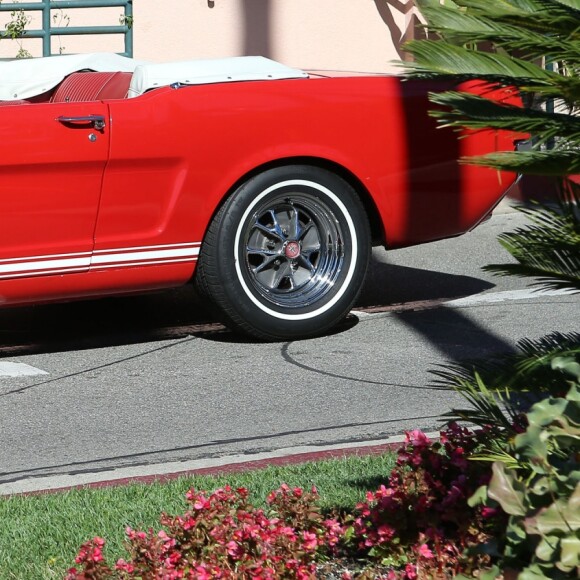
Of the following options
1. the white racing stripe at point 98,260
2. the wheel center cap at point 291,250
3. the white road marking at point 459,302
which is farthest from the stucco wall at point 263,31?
the white racing stripe at point 98,260

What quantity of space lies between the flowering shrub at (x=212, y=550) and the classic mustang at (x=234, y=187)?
2970 mm

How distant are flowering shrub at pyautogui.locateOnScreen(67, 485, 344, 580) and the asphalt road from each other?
1.46 m

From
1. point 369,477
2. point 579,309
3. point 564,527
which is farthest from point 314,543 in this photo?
point 579,309

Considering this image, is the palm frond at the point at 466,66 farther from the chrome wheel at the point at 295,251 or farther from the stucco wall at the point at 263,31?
the stucco wall at the point at 263,31

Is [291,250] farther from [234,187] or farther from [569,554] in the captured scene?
[569,554]

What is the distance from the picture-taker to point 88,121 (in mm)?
5812

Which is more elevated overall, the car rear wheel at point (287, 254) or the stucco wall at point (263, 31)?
the stucco wall at point (263, 31)

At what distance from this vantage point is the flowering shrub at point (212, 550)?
9.47 feet

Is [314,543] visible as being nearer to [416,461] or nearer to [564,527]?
[416,461]

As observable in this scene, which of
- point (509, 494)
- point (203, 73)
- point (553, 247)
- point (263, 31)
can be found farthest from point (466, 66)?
point (263, 31)

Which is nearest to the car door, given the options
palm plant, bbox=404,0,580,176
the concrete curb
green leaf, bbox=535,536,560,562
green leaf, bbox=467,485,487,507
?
the concrete curb

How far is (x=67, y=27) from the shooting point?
1121 cm

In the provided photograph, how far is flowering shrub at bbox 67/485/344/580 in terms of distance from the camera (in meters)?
2.89

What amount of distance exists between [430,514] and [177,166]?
3.19 meters
